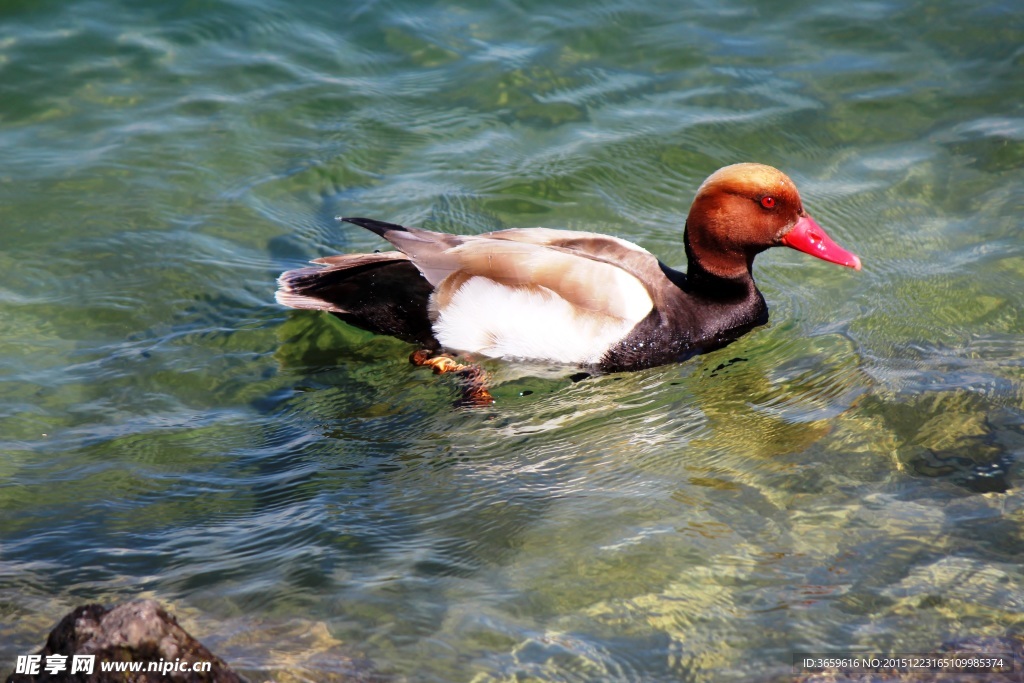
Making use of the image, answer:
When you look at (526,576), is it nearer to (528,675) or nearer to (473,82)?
(528,675)

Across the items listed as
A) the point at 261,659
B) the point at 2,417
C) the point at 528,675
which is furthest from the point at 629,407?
the point at 2,417

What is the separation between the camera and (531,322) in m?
5.23

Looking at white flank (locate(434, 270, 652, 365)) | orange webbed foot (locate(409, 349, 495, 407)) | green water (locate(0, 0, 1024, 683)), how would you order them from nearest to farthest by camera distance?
green water (locate(0, 0, 1024, 683)) → orange webbed foot (locate(409, 349, 495, 407)) → white flank (locate(434, 270, 652, 365))

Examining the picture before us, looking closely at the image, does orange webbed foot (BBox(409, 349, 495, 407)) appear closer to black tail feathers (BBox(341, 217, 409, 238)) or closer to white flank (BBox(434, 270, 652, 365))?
white flank (BBox(434, 270, 652, 365))

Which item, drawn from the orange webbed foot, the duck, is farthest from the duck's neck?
the orange webbed foot

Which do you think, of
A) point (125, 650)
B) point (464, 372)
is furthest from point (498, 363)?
point (125, 650)

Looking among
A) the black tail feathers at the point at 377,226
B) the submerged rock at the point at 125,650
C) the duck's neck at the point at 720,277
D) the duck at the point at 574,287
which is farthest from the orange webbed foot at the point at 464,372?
the submerged rock at the point at 125,650

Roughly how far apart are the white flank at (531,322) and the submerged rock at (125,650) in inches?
110

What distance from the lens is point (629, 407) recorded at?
488cm

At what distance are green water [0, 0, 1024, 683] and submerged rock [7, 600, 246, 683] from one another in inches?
16.1

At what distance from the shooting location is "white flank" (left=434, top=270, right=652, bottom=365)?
5.18 m

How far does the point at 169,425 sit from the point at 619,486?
220 cm

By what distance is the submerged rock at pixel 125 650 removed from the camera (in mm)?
2660

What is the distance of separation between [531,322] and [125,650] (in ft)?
9.70
